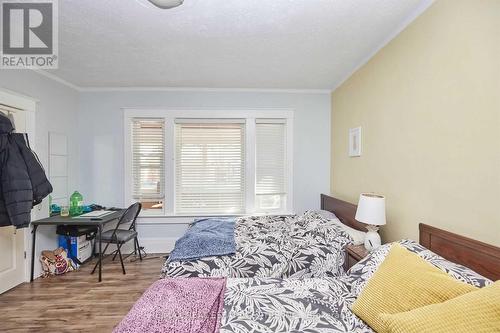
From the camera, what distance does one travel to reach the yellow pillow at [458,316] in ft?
2.65

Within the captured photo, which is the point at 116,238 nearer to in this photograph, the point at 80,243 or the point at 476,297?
the point at 80,243

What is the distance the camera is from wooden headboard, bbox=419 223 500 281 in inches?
47.7

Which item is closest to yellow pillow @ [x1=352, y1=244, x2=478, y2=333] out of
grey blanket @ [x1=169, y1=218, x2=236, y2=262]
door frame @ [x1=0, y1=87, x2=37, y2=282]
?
grey blanket @ [x1=169, y1=218, x2=236, y2=262]

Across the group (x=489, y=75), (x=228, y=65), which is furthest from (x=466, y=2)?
(x=228, y=65)

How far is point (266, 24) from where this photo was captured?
1.98 meters

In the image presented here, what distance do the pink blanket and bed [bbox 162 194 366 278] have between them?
1.37ft

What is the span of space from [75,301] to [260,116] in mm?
3155

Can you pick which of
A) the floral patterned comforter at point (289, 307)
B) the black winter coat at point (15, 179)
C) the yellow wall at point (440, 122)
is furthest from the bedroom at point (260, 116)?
the black winter coat at point (15, 179)

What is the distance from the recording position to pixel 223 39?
2.21 metres

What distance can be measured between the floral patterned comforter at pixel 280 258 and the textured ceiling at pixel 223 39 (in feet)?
6.16

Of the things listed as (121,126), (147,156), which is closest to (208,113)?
(147,156)

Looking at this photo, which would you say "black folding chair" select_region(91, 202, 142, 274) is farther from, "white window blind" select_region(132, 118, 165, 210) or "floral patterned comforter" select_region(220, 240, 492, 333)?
"floral patterned comforter" select_region(220, 240, 492, 333)

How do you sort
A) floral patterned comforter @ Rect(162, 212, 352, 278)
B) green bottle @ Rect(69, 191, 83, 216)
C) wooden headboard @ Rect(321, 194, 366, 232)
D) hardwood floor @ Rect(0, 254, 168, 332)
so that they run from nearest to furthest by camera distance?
floral patterned comforter @ Rect(162, 212, 352, 278), hardwood floor @ Rect(0, 254, 168, 332), wooden headboard @ Rect(321, 194, 366, 232), green bottle @ Rect(69, 191, 83, 216)

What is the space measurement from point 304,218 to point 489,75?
212 centimetres
